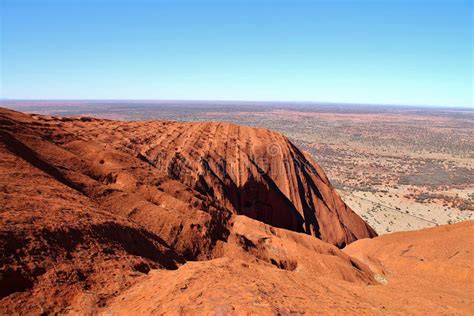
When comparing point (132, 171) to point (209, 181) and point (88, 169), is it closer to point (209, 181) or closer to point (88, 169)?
point (88, 169)

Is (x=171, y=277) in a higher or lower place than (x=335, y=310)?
higher

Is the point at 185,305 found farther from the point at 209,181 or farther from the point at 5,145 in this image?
the point at 209,181

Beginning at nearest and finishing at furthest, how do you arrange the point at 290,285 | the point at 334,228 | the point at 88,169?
the point at 290,285
the point at 88,169
the point at 334,228

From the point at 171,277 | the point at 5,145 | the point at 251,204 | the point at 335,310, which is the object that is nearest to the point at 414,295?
the point at 335,310

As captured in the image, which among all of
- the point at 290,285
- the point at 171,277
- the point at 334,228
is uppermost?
the point at 171,277

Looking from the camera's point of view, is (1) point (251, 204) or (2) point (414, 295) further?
(1) point (251, 204)

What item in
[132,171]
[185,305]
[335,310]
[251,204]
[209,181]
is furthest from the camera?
[251,204]

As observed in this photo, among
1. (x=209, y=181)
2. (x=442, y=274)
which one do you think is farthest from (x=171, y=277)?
(x=442, y=274)
